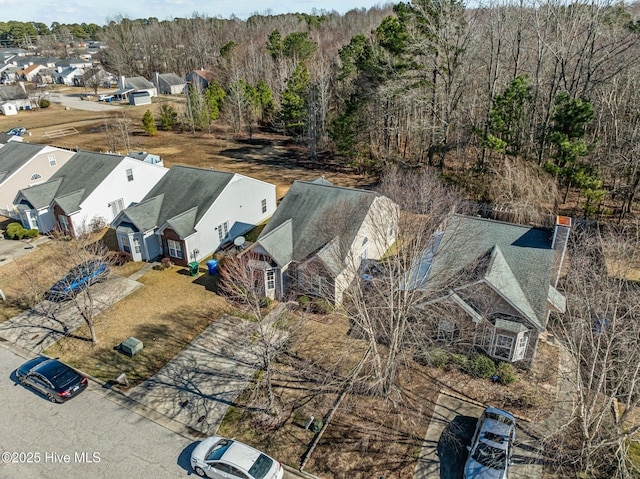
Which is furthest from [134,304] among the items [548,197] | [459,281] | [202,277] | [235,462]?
[548,197]

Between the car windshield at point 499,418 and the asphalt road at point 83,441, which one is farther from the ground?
the car windshield at point 499,418

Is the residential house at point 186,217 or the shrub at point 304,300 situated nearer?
the shrub at point 304,300

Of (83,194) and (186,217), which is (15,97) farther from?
(186,217)

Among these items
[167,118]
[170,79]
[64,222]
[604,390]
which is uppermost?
[170,79]

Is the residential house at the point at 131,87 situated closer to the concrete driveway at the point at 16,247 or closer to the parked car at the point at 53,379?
the concrete driveway at the point at 16,247

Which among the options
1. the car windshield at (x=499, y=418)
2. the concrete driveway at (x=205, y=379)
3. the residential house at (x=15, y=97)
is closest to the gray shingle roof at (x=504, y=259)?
the car windshield at (x=499, y=418)

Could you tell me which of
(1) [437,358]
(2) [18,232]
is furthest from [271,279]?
(2) [18,232]
